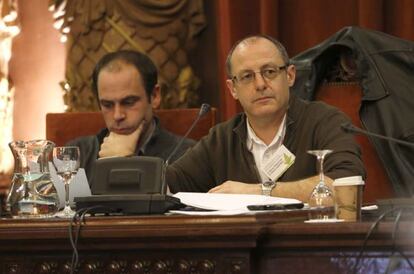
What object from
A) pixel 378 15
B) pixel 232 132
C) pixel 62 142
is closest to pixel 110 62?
pixel 62 142

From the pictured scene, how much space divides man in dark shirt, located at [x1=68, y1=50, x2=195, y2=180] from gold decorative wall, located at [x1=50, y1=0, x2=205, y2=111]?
0.37 m

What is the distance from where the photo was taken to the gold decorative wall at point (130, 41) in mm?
3535

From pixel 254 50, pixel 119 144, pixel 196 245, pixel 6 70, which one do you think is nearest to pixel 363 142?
pixel 254 50

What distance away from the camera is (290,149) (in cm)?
263

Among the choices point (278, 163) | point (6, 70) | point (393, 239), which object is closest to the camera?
point (393, 239)

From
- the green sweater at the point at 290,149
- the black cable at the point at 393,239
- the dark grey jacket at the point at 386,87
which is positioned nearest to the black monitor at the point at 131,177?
the black cable at the point at 393,239

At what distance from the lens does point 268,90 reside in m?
2.63

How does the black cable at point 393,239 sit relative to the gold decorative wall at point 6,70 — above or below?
below

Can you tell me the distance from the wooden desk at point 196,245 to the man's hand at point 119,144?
1.42m

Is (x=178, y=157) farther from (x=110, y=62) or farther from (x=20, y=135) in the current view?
(x=20, y=135)

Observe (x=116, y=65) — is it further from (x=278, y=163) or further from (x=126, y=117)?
(x=278, y=163)

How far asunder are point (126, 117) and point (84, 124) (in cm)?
24

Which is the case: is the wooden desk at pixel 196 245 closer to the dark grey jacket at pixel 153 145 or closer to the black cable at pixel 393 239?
the black cable at pixel 393 239

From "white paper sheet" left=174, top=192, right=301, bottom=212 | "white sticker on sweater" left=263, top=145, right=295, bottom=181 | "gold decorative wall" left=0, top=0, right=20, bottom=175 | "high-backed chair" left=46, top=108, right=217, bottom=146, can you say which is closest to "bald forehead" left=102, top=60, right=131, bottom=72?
"high-backed chair" left=46, top=108, right=217, bottom=146
